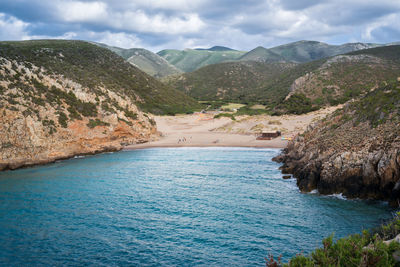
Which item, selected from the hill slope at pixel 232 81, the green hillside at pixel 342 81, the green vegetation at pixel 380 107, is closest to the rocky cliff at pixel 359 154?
the green vegetation at pixel 380 107

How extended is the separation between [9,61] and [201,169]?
34.4 m

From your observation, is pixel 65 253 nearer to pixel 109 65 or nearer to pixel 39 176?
pixel 39 176

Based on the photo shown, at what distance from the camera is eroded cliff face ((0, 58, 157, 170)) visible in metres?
36.8

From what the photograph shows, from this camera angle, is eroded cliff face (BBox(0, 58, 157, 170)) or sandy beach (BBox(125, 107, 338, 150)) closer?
eroded cliff face (BBox(0, 58, 157, 170))

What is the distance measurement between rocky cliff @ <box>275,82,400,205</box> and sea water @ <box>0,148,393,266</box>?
111cm

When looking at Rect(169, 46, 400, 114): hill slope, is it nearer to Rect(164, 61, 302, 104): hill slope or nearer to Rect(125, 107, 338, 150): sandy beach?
Rect(164, 61, 302, 104): hill slope

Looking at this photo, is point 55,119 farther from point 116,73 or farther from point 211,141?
point 116,73

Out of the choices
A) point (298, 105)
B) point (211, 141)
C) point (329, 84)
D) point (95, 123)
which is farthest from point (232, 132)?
point (329, 84)

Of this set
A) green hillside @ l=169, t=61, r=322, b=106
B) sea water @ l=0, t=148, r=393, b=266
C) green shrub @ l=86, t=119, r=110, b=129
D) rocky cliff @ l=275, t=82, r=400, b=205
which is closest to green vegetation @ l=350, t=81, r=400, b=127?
rocky cliff @ l=275, t=82, r=400, b=205

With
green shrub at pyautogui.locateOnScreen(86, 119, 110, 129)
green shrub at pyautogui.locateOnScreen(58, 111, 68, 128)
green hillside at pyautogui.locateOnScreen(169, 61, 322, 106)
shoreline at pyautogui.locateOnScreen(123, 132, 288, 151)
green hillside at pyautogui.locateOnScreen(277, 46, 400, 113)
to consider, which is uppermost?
green hillside at pyautogui.locateOnScreen(169, 61, 322, 106)

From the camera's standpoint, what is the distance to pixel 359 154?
22094mm

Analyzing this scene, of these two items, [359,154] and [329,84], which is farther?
[329,84]

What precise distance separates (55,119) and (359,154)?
3796cm

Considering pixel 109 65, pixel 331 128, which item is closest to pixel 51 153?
pixel 331 128
